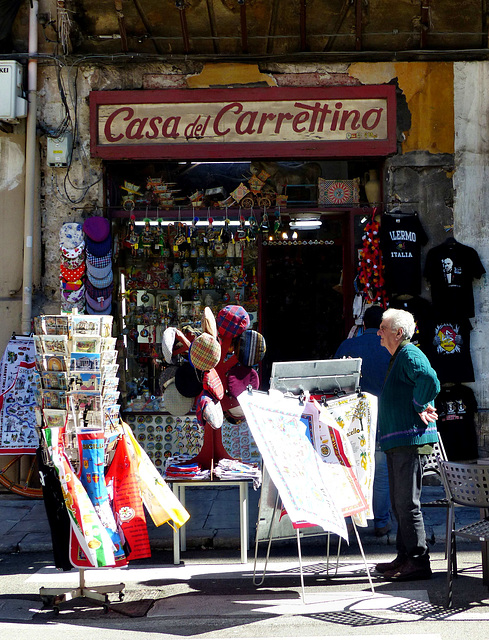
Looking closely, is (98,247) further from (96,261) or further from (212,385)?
(212,385)

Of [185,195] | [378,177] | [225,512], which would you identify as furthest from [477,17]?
[225,512]

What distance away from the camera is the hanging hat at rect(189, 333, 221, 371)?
250 inches

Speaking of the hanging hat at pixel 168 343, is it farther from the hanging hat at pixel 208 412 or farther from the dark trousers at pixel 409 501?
the dark trousers at pixel 409 501

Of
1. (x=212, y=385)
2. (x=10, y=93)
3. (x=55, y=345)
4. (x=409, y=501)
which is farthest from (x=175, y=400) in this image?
(x=10, y=93)

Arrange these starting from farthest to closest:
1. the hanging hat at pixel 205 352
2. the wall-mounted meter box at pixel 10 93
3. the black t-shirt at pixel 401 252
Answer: the black t-shirt at pixel 401 252 → the wall-mounted meter box at pixel 10 93 → the hanging hat at pixel 205 352

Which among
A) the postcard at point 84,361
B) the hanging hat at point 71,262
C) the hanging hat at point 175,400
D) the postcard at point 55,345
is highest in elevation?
the hanging hat at point 71,262

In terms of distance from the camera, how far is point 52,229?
931 cm

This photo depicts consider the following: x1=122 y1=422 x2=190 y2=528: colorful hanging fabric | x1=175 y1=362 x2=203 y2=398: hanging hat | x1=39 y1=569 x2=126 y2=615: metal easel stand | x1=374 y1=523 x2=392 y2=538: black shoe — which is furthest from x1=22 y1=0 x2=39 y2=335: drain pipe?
x1=374 y1=523 x2=392 y2=538: black shoe

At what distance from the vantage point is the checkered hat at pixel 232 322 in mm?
6660

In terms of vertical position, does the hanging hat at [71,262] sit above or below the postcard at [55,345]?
above

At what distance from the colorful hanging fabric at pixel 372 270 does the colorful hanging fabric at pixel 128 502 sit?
4.11m

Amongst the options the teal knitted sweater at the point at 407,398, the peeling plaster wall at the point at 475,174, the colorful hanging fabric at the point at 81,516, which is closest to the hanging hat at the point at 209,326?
the teal knitted sweater at the point at 407,398

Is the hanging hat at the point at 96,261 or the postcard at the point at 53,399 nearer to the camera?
the postcard at the point at 53,399

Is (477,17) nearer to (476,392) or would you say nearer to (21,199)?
(476,392)
